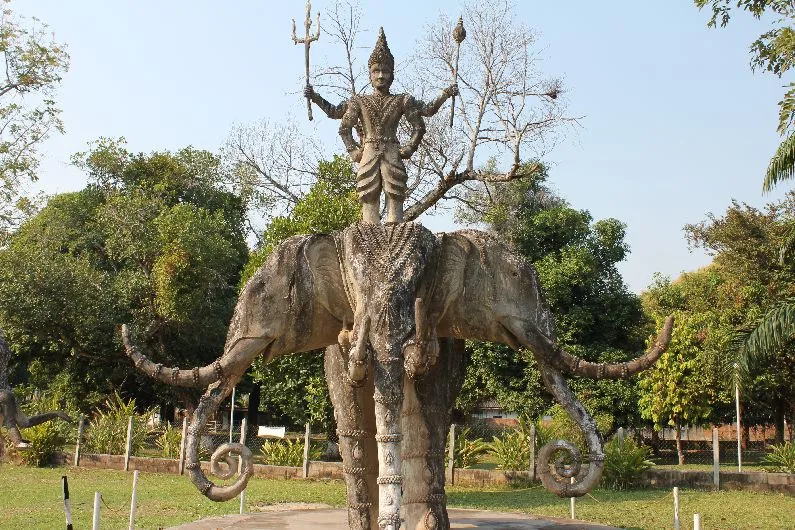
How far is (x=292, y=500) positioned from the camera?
15.5 metres

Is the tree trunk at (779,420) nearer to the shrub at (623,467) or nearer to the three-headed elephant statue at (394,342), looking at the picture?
the shrub at (623,467)

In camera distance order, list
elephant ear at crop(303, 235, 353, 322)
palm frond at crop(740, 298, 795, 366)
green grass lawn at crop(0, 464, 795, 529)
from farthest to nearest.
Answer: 1. palm frond at crop(740, 298, 795, 366)
2. green grass lawn at crop(0, 464, 795, 529)
3. elephant ear at crop(303, 235, 353, 322)

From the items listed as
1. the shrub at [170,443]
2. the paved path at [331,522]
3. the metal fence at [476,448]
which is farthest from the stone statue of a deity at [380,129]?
the shrub at [170,443]

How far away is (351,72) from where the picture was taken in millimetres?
23656

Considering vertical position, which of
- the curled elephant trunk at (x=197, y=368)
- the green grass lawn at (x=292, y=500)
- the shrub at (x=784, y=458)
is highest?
the curled elephant trunk at (x=197, y=368)

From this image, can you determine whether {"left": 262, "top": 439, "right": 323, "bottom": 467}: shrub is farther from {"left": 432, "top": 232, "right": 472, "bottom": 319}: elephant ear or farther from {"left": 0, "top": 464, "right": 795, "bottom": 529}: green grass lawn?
{"left": 432, "top": 232, "right": 472, "bottom": 319}: elephant ear

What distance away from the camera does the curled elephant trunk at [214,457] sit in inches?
293

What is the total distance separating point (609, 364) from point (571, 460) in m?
0.92

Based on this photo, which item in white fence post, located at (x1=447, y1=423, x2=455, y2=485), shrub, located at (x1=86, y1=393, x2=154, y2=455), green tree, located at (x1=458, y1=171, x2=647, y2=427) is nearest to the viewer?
white fence post, located at (x1=447, y1=423, x2=455, y2=485)

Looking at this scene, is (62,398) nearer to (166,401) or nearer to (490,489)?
(166,401)

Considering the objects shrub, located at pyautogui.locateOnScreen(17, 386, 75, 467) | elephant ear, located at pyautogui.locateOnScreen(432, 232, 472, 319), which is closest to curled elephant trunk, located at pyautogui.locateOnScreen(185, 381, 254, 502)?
elephant ear, located at pyautogui.locateOnScreen(432, 232, 472, 319)

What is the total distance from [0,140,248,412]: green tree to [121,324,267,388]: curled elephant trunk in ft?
66.9

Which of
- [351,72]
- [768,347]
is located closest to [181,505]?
[768,347]

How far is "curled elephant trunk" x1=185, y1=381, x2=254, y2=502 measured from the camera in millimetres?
7445
